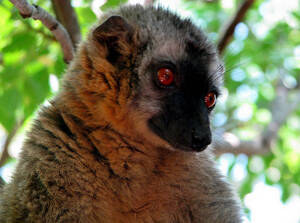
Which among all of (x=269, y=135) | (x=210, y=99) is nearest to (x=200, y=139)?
(x=210, y=99)

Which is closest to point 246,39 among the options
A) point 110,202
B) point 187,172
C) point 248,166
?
point 248,166

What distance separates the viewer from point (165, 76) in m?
3.38

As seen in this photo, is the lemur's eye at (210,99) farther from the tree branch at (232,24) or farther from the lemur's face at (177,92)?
the tree branch at (232,24)

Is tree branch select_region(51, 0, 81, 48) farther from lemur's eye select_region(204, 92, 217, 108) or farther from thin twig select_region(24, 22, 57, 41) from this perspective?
lemur's eye select_region(204, 92, 217, 108)

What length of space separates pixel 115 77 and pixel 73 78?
34 centimetres

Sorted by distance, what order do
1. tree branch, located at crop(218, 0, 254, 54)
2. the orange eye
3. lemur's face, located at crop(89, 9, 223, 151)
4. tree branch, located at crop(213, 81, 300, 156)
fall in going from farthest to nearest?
tree branch, located at crop(213, 81, 300, 156) < tree branch, located at crop(218, 0, 254, 54) < the orange eye < lemur's face, located at crop(89, 9, 223, 151)

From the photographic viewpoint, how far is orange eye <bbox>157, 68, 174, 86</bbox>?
11.0 feet

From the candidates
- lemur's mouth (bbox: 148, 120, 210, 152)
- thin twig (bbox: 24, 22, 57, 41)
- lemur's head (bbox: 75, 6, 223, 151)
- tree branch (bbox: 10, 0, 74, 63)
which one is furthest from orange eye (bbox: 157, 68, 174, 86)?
thin twig (bbox: 24, 22, 57, 41)

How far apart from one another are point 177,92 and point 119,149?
0.60 metres

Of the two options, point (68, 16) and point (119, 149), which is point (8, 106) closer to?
point (68, 16)

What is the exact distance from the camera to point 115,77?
3395 mm

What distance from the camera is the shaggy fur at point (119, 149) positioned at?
2979 mm

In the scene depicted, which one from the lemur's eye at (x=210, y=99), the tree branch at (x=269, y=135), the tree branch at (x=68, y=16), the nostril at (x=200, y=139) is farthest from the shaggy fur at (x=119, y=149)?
the tree branch at (x=269, y=135)

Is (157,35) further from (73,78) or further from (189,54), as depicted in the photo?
(73,78)
